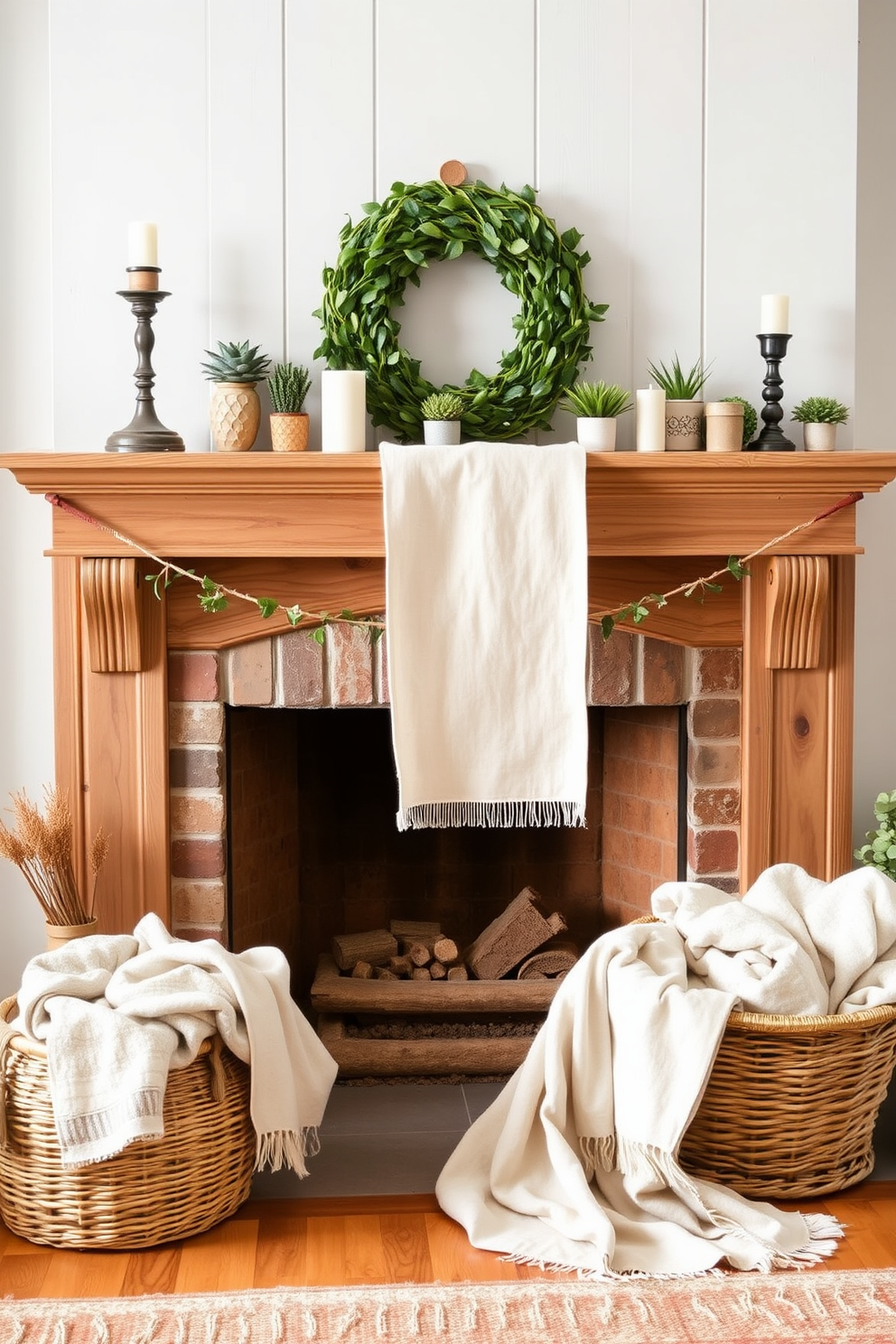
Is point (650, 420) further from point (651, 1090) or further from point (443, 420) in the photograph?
point (651, 1090)

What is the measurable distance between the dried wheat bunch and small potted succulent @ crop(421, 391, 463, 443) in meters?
0.95

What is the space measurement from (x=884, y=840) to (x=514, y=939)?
83cm

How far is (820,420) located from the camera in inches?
95.7

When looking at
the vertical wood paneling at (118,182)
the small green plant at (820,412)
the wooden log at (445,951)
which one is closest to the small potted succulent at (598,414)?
the small green plant at (820,412)

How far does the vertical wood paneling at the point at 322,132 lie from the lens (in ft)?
7.91

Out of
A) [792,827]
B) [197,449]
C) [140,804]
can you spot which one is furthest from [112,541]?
[792,827]

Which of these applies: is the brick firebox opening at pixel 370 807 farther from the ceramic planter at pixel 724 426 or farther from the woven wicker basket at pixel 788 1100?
the woven wicker basket at pixel 788 1100

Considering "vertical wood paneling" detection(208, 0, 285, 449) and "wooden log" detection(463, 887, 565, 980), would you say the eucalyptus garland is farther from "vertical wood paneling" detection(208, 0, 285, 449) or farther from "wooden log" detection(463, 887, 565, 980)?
"wooden log" detection(463, 887, 565, 980)

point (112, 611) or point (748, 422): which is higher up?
point (748, 422)

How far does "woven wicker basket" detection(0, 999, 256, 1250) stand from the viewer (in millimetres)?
1941

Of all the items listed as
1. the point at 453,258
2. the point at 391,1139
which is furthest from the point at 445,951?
the point at 453,258

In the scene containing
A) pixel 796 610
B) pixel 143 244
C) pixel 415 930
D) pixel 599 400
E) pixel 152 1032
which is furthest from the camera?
pixel 415 930

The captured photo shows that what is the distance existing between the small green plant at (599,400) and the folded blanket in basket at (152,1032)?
3.63 ft

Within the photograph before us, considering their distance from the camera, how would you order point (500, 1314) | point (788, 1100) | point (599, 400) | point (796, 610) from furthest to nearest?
1. point (796, 610)
2. point (599, 400)
3. point (788, 1100)
4. point (500, 1314)
